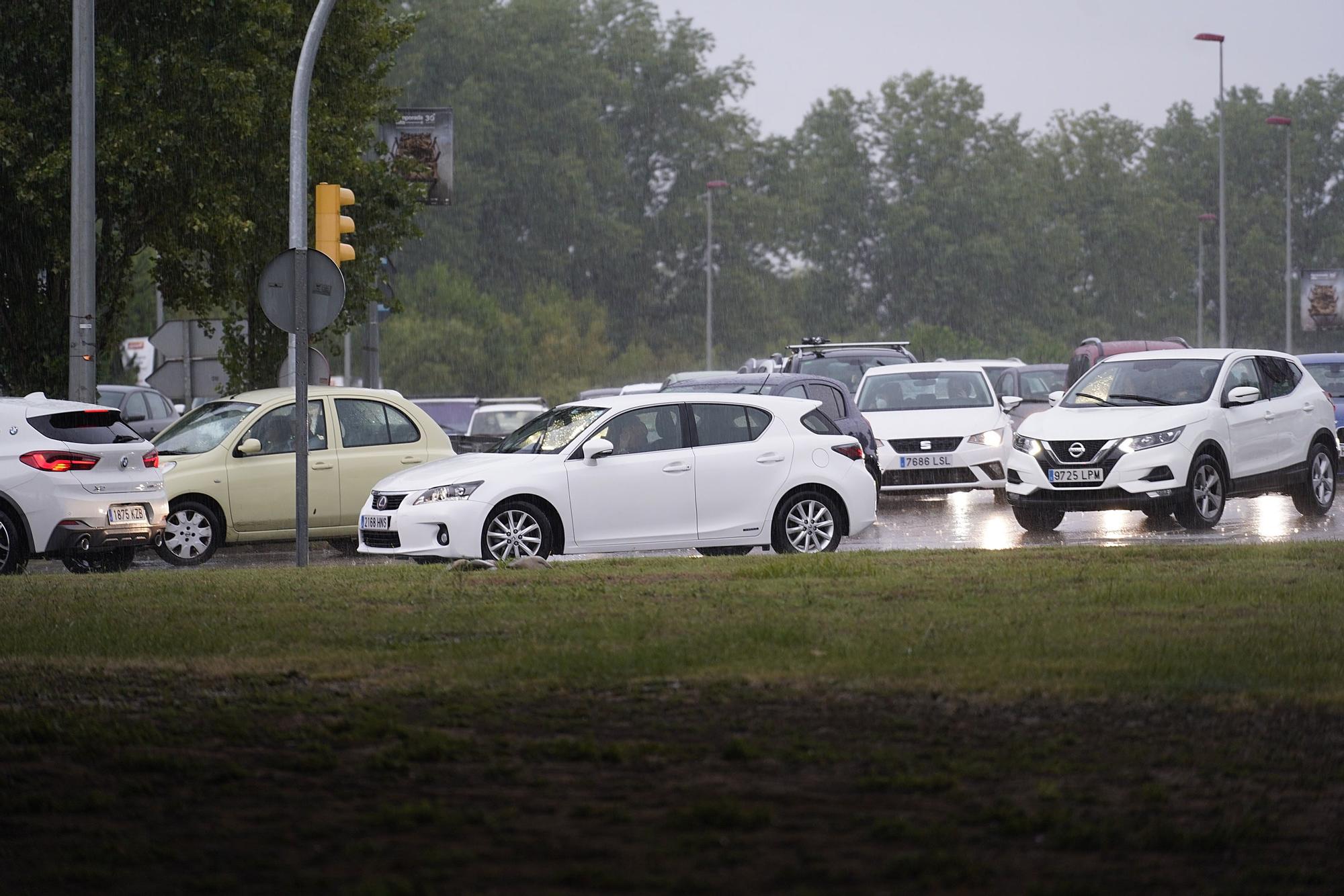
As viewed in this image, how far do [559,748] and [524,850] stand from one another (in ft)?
4.15

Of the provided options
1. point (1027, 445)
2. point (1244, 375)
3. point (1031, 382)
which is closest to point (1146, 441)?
point (1027, 445)

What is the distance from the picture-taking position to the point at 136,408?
2730cm

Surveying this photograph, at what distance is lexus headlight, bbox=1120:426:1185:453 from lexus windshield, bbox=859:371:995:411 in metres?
5.29

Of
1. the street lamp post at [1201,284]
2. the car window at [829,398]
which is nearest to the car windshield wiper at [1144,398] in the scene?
the car window at [829,398]

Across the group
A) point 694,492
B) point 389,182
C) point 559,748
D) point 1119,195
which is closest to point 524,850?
point 559,748

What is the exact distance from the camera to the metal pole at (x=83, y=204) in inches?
706

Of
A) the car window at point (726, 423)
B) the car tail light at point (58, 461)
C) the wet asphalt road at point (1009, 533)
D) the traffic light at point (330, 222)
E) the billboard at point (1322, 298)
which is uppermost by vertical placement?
the billboard at point (1322, 298)

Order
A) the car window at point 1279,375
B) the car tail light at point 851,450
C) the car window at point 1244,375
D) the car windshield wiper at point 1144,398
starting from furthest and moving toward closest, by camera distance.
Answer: the car window at point 1279,375 < the car window at point 1244,375 < the car windshield wiper at point 1144,398 < the car tail light at point 851,450

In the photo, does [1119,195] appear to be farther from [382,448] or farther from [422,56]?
[382,448]

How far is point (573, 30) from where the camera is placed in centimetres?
7556

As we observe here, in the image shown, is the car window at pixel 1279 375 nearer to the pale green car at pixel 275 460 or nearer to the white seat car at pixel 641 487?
the white seat car at pixel 641 487

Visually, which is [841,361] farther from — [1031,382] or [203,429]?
[203,429]

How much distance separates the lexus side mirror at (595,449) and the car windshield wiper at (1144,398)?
597 cm

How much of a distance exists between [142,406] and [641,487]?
15271 millimetres
